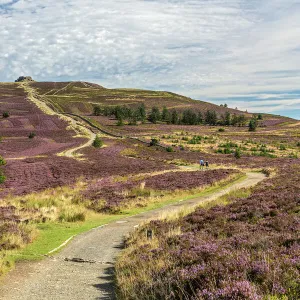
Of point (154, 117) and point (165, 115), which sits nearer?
point (154, 117)

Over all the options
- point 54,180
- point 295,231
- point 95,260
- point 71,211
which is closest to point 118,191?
point 71,211

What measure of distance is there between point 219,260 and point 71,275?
4.67 meters

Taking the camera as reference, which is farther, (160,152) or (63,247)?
(160,152)

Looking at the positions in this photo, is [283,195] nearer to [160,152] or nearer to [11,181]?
[11,181]

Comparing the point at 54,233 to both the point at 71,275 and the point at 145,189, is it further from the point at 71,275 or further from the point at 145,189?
the point at 145,189

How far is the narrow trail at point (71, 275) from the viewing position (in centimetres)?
831

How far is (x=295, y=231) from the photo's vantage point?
9.91m

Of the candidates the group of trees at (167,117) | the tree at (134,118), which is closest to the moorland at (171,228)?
the tree at (134,118)

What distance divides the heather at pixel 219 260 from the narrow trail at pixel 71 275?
2.21 feet

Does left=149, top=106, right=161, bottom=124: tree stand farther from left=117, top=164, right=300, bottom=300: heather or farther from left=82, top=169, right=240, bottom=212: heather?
left=117, top=164, right=300, bottom=300: heather

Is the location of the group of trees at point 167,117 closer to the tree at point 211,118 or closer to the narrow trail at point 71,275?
the tree at point 211,118

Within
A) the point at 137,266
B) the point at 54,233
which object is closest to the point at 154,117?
the point at 54,233

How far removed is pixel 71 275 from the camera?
9.71 meters

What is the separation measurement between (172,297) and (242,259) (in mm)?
1734
